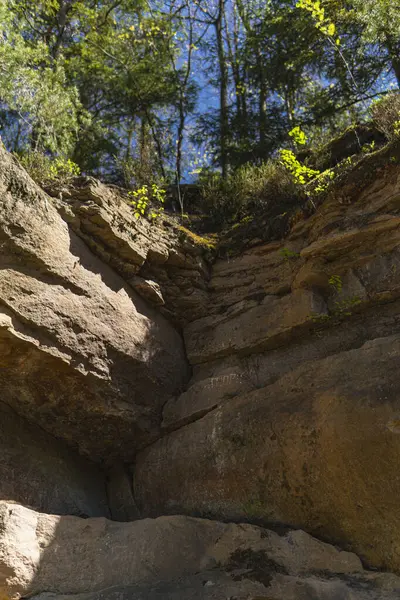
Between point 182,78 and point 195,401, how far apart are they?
850cm

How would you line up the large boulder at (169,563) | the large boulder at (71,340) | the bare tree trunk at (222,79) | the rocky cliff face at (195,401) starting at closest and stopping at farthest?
the large boulder at (169,563), the rocky cliff face at (195,401), the large boulder at (71,340), the bare tree trunk at (222,79)

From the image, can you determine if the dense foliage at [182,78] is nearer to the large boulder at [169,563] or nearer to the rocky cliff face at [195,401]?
the rocky cliff face at [195,401]

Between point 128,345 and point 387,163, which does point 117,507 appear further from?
point 387,163

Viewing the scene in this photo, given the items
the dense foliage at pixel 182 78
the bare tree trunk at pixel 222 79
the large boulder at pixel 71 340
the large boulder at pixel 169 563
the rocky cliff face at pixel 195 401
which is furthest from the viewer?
the bare tree trunk at pixel 222 79

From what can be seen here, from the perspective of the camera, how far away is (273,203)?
7688 millimetres

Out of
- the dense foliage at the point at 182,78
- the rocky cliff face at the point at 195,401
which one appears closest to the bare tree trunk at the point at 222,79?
the dense foliage at the point at 182,78

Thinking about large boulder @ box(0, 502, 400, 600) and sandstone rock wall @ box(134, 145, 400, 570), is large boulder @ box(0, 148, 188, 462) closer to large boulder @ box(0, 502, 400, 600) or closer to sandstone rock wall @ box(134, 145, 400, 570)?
sandstone rock wall @ box(134, 145, 400, 570)

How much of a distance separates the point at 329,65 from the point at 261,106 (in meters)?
1.56

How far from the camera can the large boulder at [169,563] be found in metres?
4.32

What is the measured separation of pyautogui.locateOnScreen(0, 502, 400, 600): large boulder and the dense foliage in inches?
238

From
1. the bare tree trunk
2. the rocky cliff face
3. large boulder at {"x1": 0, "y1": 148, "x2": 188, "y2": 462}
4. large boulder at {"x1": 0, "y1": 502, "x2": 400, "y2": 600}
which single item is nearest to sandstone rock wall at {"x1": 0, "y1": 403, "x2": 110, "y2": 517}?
the rocky cliff face

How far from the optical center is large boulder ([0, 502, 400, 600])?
4.32 m

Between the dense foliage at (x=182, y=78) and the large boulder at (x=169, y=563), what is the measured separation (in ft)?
19.8

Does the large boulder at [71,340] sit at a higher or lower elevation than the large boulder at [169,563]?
higher
